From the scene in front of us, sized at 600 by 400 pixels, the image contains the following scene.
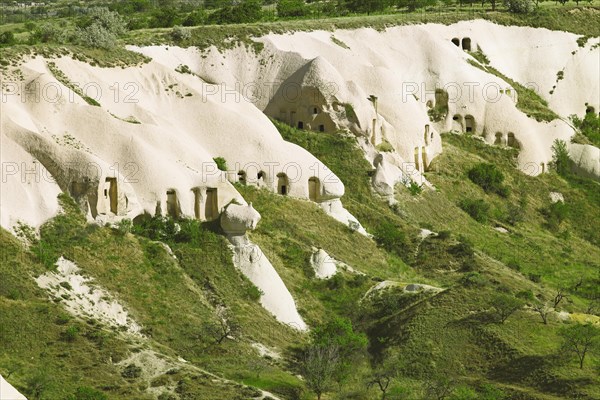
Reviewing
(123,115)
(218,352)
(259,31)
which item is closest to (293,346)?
(218,352)

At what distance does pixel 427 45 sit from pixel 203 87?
908 inches

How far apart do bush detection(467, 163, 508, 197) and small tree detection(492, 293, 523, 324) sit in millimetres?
25349

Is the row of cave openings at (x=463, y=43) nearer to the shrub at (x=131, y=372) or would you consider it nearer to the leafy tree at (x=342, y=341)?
the leafy tree at (x=342, y=341)

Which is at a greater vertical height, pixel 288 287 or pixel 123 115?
pixel 123 115

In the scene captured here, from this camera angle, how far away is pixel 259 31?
97.2 m

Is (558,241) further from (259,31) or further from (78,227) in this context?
(78,227)

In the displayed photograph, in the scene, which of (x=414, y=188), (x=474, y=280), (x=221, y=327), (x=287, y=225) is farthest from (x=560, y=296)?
(x=221, y=327)

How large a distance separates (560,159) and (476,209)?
38.1 feet

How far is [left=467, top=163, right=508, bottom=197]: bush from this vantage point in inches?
3853

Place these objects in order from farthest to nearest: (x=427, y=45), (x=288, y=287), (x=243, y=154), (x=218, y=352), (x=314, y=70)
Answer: (x=427, y=45)
(x=314, y=70)
(x=243, y=154)
(x=288, y=287)
(x=218, y=352)

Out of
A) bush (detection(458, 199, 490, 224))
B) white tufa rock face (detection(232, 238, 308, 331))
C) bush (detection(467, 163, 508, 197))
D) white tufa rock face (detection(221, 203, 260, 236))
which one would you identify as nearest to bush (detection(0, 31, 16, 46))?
white tufa rock face (detection(221, 203, 260, 236))

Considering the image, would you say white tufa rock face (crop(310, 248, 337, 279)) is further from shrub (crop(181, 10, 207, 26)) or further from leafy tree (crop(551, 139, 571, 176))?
shrub (crop(181, 10, 207, 26))

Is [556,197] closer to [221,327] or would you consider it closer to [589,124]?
[589,124]

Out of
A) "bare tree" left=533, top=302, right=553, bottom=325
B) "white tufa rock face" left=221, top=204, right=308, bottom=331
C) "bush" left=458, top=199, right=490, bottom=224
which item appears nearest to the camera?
"bare tree" left=533, top=302, right=553, bottom=325
